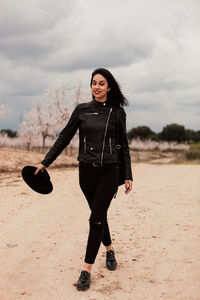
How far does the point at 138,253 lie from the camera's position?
5.19 meters

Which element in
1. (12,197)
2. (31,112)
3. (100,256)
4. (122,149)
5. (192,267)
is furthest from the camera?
(31,112)

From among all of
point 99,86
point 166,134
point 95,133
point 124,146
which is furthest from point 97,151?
point 166,134

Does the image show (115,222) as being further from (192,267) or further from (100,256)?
(192,267)

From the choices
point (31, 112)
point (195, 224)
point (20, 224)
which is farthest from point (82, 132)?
point (31, 112)

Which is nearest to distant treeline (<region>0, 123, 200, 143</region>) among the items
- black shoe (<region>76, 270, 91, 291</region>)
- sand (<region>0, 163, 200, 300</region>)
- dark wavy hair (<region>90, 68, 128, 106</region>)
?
sand (<region>0, 163, 200, 300</region>)

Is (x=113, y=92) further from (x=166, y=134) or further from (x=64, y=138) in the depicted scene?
(x=166, y=134)

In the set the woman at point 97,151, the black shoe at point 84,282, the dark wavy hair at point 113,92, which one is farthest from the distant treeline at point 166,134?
the black shoe at point 84,282

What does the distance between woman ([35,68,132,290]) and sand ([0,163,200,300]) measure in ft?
1.47

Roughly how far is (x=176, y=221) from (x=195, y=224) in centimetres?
44

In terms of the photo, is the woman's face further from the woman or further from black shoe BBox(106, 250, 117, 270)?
black shoe BBox(106, 250, 117, 270)

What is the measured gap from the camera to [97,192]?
12.9 feet

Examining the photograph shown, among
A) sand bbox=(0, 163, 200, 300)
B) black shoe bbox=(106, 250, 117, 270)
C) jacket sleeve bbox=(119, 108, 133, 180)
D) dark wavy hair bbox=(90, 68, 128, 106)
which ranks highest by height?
dark wavy hair bbox=(90, 68, 128, 106)

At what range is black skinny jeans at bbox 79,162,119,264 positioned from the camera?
3883 millimetres

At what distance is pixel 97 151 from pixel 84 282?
151cm
